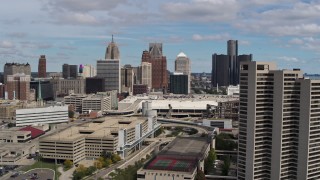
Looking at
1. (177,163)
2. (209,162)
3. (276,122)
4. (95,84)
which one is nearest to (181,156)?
(177,163)

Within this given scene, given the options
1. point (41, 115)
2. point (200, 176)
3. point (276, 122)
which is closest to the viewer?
point (276, 122)

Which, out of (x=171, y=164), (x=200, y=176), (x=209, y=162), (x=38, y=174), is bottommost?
(x=38, y=174)

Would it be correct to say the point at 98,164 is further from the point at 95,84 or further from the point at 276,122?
the point at 95,84

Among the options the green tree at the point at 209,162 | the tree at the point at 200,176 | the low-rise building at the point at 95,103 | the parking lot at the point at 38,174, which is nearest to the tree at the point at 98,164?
the parking lot at the point at 38,174

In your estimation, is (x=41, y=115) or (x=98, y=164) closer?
(x=98, y=164)

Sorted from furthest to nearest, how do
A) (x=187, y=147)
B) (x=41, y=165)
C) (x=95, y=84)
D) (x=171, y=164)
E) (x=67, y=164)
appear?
1. (x=95, y=84)
2. (x=41, y=165)
3. (x=187, y=147)
4. (x=67, y=164)
5. (x=171, y=164)

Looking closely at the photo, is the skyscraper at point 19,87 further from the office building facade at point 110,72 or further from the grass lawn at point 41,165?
the grass lawn at point 41,165
